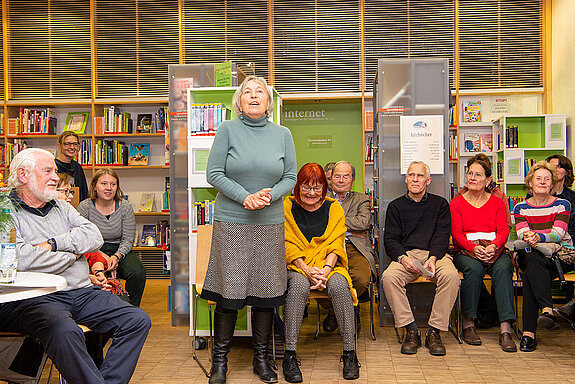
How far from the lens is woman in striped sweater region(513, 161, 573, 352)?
4.08m

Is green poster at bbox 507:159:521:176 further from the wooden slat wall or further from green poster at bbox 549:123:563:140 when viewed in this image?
the wooden slat wall

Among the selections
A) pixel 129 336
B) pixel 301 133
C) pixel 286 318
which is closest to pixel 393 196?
pixel 286 318

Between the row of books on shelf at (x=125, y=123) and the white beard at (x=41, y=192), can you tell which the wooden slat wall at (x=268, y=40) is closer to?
the row of books on shelf at (x=125, y=123)

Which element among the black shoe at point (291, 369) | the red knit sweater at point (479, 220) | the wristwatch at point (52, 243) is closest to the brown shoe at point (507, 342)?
the red knit sweater at point (479, 220)

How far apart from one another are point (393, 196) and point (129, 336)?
2.70 meters

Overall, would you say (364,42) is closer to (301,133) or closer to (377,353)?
(301,133)

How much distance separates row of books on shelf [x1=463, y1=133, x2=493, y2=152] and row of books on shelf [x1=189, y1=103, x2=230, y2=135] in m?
3.96

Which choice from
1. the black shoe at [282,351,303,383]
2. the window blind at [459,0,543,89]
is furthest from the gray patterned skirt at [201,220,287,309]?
the window blind at [459,0,543,89]

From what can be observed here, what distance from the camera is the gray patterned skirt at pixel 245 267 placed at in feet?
10.9

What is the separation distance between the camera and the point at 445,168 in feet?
15.5

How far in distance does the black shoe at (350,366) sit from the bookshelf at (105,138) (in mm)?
4194

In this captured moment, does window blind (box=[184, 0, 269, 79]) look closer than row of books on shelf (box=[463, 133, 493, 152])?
No

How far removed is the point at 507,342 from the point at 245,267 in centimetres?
210

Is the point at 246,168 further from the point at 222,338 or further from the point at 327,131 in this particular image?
the point at 327,131
